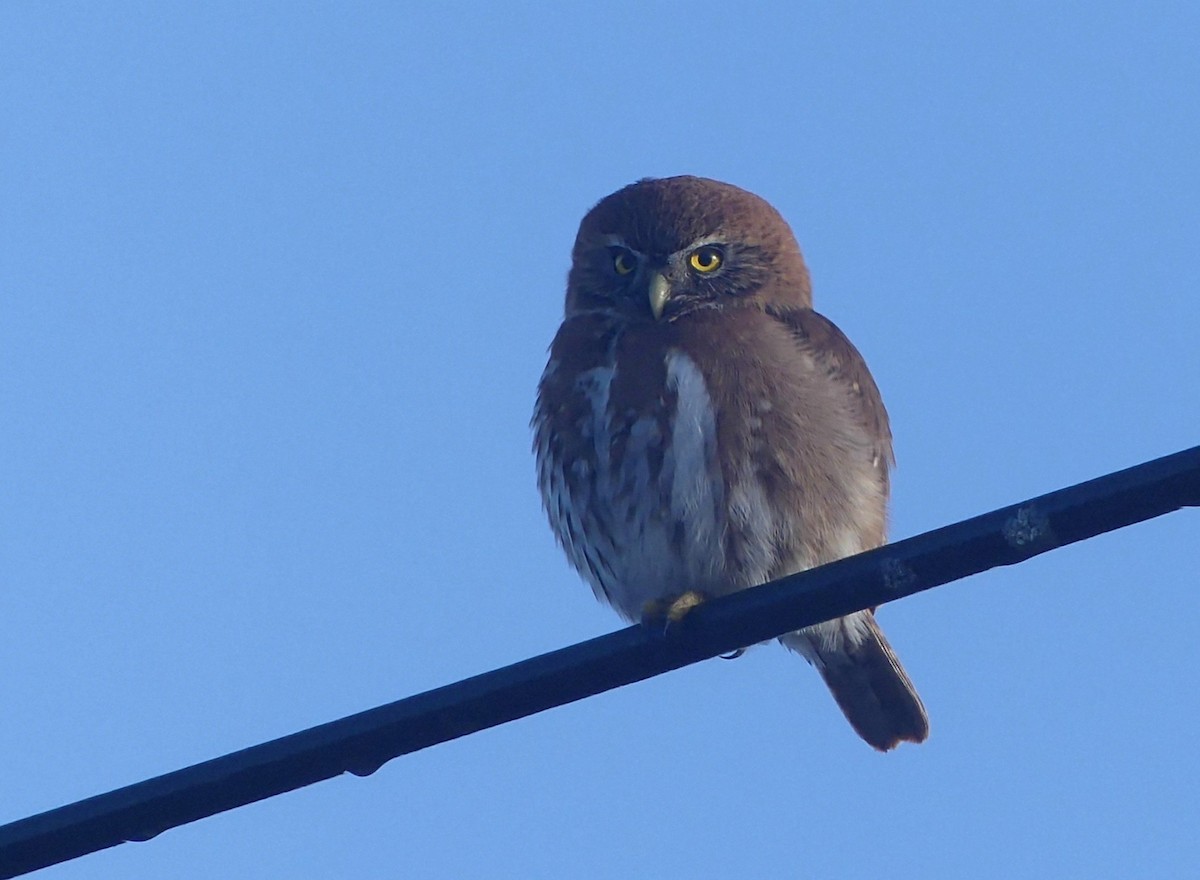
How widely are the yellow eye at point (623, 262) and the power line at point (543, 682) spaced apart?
2.96m

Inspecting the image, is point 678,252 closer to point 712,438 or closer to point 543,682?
point 712,438

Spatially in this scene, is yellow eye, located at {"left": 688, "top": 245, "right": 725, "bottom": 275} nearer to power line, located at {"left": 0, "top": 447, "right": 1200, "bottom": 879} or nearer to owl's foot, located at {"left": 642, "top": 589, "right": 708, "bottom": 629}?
owl's foot, located at {"left": 642, "top": 589, "right": 708, "bottom": 629}

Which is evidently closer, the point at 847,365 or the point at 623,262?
the point at 847,365

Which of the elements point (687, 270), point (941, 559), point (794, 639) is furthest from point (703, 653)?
point (687, 270)

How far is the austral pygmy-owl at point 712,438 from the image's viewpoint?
521cm

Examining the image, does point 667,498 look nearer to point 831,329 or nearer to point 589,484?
point 589,484

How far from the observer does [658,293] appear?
20.0 feet

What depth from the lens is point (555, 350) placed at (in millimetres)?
6117

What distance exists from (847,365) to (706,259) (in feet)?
2.76

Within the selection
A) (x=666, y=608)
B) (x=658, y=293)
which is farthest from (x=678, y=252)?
(x=666, y=608)

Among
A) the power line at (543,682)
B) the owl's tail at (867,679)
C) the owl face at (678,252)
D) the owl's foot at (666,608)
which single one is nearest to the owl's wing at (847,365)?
the owl face at (678,252)

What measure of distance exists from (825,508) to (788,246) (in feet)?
5.54

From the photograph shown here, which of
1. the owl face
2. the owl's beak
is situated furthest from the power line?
the owl face

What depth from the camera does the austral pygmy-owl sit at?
5211mm
